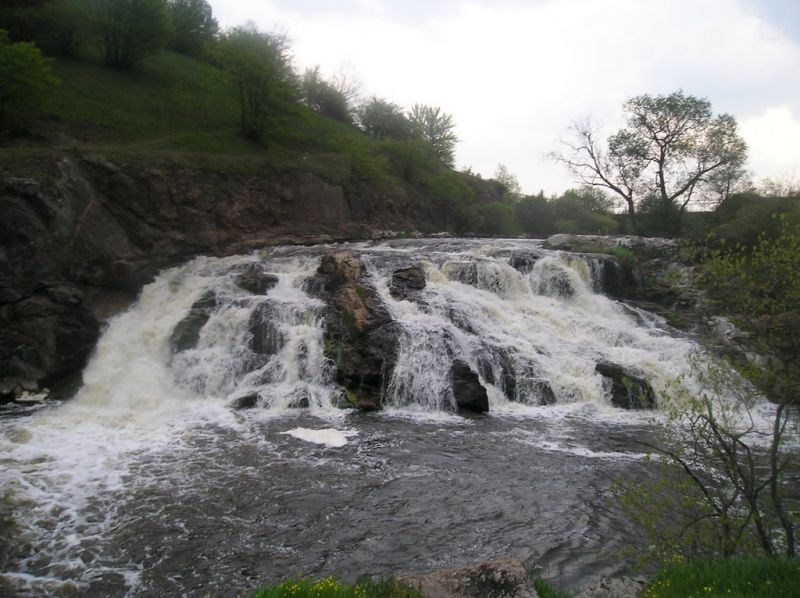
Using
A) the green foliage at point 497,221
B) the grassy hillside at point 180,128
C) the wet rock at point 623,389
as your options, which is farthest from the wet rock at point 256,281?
the green foliage at point 497,221

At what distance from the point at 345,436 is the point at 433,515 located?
3.62 meters

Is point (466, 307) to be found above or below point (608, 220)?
below

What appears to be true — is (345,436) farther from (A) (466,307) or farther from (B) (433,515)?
(A) (466,307)

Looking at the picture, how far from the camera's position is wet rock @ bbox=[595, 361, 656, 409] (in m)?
13.5

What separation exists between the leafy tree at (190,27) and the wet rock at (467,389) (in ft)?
127

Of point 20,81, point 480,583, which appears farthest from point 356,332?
point 20,81

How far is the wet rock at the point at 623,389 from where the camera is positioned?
44.4 ft

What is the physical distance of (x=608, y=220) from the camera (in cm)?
4731

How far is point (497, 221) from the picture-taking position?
41.3 meters

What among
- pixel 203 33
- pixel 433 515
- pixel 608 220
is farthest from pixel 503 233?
pixel 433 515

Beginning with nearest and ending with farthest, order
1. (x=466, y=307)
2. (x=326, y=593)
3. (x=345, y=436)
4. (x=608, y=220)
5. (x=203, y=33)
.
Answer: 1. (x=326, y=593)
2. (x=345, y=436)
3. (x=466, y=307)
4. (x=203, y=33)
5. (x=608, y=220)

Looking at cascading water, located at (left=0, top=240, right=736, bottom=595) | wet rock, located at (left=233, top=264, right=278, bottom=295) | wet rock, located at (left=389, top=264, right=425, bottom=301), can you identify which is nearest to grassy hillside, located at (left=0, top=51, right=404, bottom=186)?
wet rock, located at (left=233, top=264, right=278, bottom=295)

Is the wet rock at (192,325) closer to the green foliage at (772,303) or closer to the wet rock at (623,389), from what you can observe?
the wet rock at (623,389)

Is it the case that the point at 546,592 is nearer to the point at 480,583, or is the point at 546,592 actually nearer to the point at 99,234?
the point at 480,583
